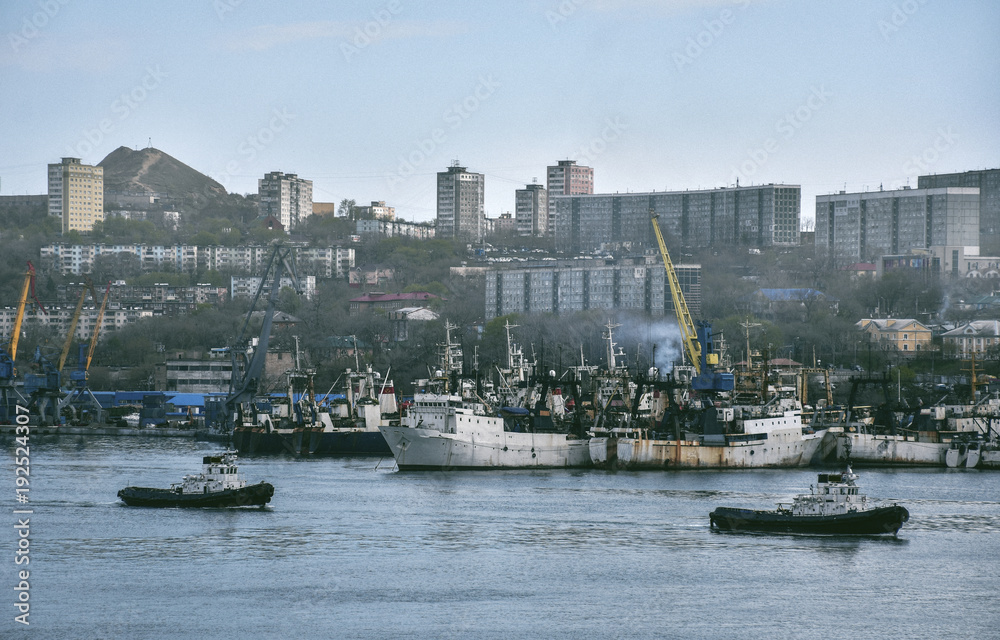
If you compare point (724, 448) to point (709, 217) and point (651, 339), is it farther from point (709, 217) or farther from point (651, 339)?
point (709, 217)

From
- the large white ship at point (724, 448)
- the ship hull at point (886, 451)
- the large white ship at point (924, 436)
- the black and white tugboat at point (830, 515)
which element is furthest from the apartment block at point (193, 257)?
the black and white tugboat at point (830, 515)

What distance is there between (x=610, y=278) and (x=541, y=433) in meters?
71.6

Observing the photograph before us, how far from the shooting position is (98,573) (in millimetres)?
33906

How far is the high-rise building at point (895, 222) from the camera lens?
492 feet

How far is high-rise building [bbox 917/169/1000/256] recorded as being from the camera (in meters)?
153

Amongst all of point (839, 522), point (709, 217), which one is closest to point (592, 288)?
point (709, 217)

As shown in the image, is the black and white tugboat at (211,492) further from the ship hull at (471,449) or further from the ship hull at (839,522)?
the ship hull at (839,522)

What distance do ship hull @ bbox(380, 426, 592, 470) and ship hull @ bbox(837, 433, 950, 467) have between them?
12.5m

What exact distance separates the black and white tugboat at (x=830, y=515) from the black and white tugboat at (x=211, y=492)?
14342 millimetres

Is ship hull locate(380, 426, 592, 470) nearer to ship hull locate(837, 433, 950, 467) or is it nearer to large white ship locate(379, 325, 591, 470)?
large white ship locate(379, 325, 591, 470)

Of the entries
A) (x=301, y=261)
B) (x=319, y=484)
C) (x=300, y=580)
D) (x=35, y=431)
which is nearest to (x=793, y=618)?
(x=300, y=580)

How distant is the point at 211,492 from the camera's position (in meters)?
44.2

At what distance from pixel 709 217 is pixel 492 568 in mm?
132416

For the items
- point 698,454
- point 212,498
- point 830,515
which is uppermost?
point 698,454
